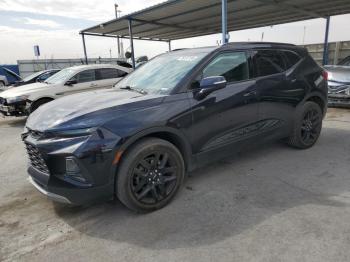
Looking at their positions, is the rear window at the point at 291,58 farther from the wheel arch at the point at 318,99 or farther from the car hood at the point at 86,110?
the car hood at the point at 86,110

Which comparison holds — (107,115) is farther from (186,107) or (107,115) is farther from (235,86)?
(235,86)

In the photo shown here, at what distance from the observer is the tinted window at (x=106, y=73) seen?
9160 mm

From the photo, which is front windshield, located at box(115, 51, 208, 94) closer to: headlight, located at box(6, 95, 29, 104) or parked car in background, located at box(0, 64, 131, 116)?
parked car in background, located at box(0, 64, 131, 116)

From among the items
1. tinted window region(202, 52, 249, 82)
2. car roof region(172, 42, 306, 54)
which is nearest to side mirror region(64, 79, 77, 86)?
car roof region(172, 42, 306, 54)

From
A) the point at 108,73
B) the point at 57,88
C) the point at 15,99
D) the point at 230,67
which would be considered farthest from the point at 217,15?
the point at 230,67

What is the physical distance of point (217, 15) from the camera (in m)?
12.1

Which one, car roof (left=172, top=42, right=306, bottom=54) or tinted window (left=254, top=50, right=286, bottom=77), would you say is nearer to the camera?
car roof (left=172, top=42, right=306, bottom=54)

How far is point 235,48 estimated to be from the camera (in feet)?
12.7

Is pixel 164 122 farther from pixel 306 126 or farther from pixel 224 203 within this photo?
pixel 306 126

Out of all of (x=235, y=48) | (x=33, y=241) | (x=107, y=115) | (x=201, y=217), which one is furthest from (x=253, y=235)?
(x=235, y=48)

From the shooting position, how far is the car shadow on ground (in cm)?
274

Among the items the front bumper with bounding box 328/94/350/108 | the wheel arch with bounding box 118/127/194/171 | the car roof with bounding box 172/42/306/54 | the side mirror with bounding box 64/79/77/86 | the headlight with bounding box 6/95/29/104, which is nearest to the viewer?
the wheel arch with bounding box 118/127/194/171

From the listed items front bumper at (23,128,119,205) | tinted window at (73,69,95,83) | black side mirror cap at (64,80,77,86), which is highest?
tinted window at (73,69,95,83)

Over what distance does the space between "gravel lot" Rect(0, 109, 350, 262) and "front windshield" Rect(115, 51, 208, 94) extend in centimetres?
135
